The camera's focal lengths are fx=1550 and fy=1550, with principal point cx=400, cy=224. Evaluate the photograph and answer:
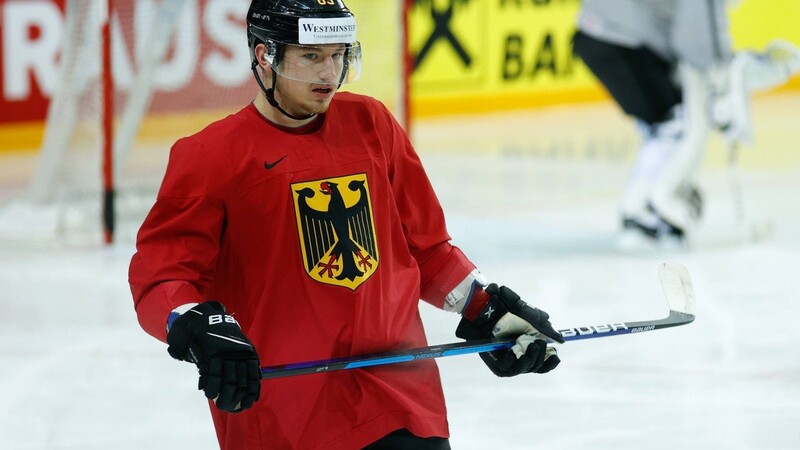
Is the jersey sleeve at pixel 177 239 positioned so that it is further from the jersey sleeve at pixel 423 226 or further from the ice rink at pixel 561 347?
the ice rink at pixel 561 347

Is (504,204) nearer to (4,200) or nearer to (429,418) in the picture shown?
(4,200)

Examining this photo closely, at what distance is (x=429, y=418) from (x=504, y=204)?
4.67 m

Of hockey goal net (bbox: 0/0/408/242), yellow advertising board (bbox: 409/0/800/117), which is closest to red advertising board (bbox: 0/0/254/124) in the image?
hockey goal net (bbox: 0/0/408/242)

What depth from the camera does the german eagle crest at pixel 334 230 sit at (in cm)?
227

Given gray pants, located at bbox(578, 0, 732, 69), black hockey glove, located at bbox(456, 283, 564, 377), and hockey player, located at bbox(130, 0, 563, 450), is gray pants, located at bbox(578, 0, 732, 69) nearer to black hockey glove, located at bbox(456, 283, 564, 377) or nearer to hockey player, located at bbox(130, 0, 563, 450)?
black hockey glove, located at bbox(456, 283, 564, 377)

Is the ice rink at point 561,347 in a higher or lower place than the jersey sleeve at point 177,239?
lower

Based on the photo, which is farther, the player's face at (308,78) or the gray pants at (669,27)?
the gray pants at (669,27)

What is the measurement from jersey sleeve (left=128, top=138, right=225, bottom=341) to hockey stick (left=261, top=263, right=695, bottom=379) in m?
0.17

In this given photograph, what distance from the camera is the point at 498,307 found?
2441mm

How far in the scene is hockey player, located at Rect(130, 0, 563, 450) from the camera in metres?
2.21

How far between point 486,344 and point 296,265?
34cm

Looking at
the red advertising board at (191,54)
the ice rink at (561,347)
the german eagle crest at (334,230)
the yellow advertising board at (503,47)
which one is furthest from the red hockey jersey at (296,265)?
the yellow advertising board at (503,47)

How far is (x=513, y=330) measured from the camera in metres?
2.42

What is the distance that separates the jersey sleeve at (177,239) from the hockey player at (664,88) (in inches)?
156
